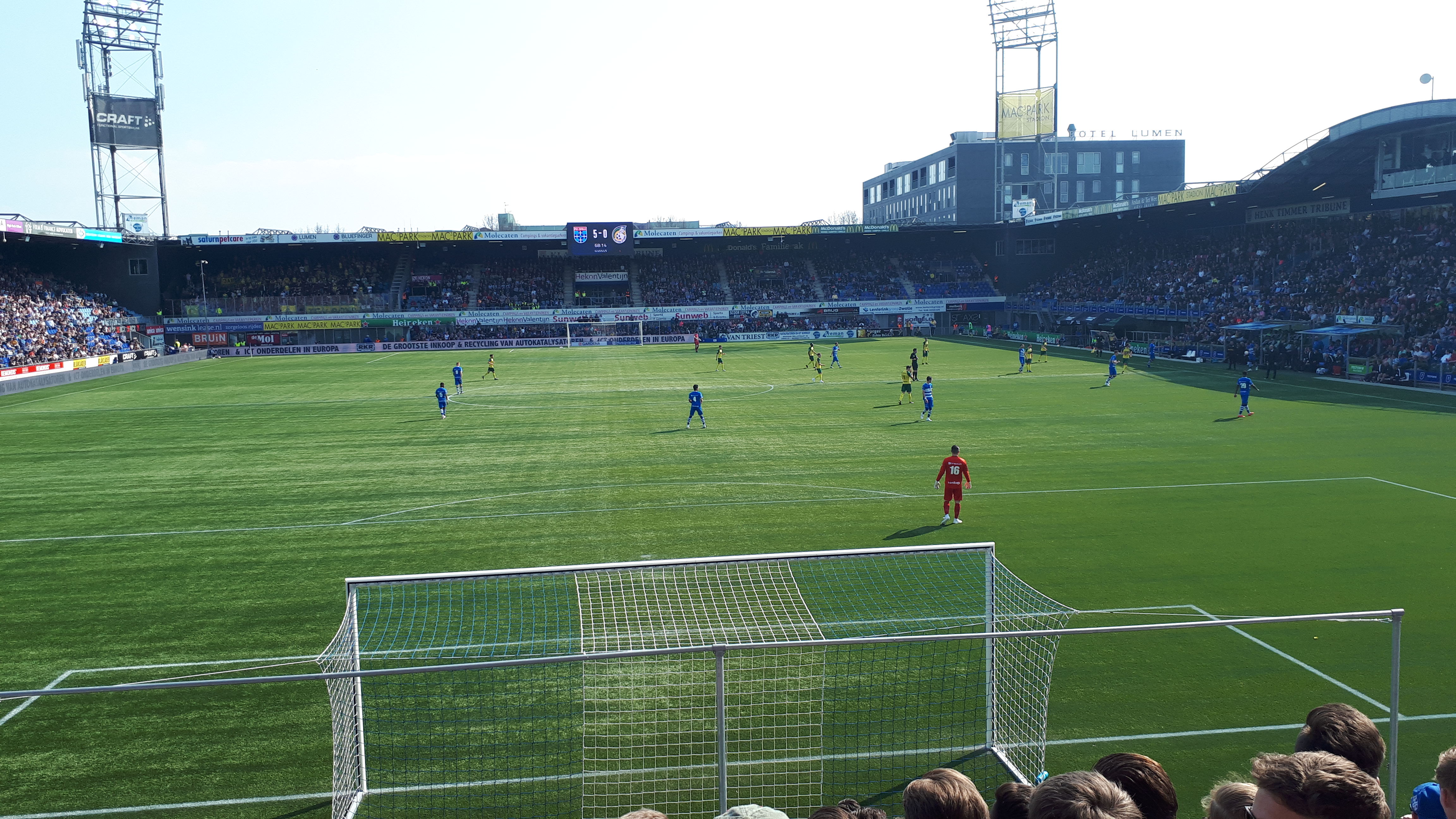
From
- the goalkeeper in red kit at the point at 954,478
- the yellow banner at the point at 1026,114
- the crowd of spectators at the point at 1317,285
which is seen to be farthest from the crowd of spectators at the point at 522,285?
the goalkeeper in red kit at the point at 954,478

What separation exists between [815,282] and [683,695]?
7920 cm

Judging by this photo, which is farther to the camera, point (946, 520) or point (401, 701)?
point (946, 520)

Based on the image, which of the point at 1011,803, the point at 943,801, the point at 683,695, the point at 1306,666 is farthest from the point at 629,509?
the point at 943,801

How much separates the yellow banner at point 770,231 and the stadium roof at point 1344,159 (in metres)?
35.2

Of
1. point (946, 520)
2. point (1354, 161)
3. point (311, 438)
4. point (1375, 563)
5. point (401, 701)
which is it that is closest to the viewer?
point (401, 701)

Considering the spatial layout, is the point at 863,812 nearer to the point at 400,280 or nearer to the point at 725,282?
the point at 725,282

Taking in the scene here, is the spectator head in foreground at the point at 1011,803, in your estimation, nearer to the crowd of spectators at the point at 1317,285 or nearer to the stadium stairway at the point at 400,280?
the crowd of spectators at the point at 1317,285

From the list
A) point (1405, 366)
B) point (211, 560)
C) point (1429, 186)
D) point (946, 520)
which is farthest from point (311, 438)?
point (1429, 186)

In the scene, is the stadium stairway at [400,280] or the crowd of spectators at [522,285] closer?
the stadium stairway at [400,280]

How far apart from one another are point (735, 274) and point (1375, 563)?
76.7m

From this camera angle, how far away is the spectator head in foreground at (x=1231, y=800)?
3145 millimetres

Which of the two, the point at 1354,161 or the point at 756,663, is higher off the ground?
the point at 1354,161

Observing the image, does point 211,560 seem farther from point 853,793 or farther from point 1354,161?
point 1354,161

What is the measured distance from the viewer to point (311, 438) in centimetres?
2941
